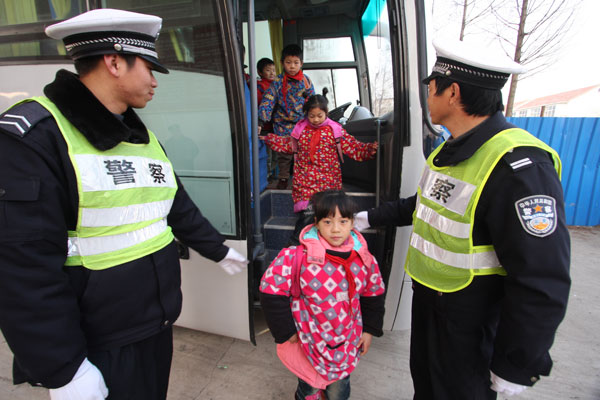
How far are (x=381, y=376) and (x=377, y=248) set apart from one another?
33.8 inches

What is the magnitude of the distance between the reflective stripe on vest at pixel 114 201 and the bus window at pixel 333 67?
12.0 feet

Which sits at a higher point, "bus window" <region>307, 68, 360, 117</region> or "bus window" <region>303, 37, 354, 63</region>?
"bus window" <region>303, 37, 354, 63</region>

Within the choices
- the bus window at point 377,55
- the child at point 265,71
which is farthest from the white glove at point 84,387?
the child at point 265,71

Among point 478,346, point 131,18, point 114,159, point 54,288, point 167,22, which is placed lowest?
point 478,346

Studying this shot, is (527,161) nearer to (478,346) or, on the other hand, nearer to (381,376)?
(478,346)

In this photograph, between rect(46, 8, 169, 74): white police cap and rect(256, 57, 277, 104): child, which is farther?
rect(256, 57, 277, 104): child

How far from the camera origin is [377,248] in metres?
2.22

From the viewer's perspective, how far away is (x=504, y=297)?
1109mm

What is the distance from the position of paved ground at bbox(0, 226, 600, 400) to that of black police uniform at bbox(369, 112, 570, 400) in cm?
86

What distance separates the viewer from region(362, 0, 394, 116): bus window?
8.10 feet

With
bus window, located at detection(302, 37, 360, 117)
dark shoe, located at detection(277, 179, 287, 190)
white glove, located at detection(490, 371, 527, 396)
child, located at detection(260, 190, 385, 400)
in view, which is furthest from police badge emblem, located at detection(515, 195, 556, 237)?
bus window, located at detection(302, 37, 360, 117)

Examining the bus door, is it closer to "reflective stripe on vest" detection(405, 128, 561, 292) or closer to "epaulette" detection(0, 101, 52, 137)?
"reflective stripe on vest" detection(405, 128, 561, 292)

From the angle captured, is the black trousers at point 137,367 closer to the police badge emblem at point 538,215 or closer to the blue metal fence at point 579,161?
the police badge emblem at point 538,215

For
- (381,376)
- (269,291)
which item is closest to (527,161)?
(269,291)
